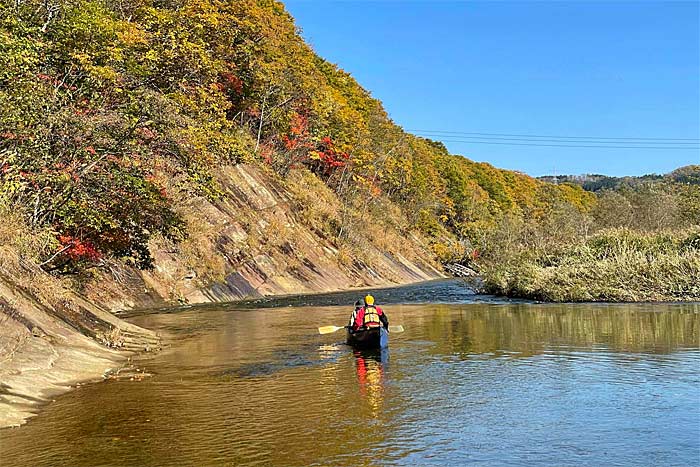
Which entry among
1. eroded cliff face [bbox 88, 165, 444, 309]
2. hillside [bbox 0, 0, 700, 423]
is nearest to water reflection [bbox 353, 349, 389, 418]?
hillside [bbox 0, 0, 700, 423]

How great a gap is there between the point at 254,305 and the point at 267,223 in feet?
46.4

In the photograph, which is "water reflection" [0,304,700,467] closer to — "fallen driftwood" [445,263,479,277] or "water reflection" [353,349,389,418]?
"water reflection" [353,349,389,418]

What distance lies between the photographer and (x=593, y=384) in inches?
641

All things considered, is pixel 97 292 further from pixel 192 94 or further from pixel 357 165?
pixel 357 165

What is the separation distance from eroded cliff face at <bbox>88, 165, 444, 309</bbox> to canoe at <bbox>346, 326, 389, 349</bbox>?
63.5 ft

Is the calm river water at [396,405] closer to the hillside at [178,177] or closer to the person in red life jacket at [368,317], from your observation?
the person in red life jacket at [368,317]

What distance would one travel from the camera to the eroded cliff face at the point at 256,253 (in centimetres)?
4272

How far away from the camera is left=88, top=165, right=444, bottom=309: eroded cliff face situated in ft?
140

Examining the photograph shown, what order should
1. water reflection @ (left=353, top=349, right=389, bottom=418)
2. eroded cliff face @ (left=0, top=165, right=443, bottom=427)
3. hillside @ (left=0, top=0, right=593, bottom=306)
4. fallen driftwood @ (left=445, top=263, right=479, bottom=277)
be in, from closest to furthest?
water reflection @ (left=353, top=349, right=389, bottom=418) < eroded cliff face @ (left=0, top=165, right=443, bottom=427) < hillside @ (left=0, top=0, right=593, bottom=306) < fallen driftwood @ (left=445, top=263, right=479, bottom=277)

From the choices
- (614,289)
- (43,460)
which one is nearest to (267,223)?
(614,289)

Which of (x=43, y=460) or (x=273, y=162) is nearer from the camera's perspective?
(x=43, y=460)

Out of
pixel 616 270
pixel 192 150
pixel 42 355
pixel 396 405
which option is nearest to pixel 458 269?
pixel 616 270

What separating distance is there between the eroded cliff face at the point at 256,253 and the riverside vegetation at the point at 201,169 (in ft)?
0.66

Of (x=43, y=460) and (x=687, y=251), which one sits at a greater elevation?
(x=687, y=251)
